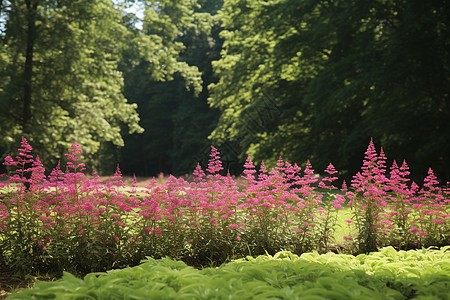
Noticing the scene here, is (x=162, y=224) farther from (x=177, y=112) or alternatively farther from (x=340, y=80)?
(x=177, y=112)

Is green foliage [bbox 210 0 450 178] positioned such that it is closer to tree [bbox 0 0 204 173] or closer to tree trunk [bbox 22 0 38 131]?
tree [bbox 0 0 204 173]

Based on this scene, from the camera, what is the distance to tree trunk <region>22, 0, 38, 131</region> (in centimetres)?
1304

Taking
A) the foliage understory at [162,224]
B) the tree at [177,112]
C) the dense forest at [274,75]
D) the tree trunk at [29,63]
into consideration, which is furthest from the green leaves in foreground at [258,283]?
the tree at [177,112]

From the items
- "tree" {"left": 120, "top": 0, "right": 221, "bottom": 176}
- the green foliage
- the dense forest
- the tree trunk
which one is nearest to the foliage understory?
the dense forest

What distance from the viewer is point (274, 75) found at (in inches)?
813

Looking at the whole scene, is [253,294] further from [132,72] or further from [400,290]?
[132,72]

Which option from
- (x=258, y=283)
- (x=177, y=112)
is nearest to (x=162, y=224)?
(x=258, y=283)

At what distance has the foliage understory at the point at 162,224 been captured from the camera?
465cm

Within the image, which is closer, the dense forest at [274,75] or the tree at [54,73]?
the tree at [54,73]

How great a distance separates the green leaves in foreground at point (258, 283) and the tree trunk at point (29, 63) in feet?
38.2

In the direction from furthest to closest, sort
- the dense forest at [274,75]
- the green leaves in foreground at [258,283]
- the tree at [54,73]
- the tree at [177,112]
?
the tree at [177,112] < the dense forest at [274,75] < the tree at [54,73] < the green leaves in foreground at [258,283]

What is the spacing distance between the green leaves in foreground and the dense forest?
1089cm

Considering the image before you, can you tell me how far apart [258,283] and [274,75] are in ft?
61.4

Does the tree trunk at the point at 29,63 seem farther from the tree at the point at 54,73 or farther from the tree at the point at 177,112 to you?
the tree at the point at 177,112
